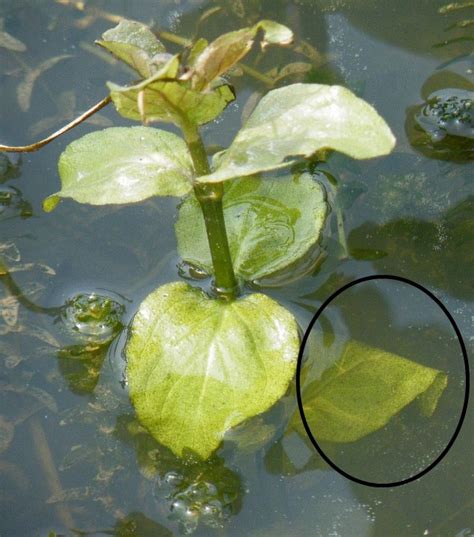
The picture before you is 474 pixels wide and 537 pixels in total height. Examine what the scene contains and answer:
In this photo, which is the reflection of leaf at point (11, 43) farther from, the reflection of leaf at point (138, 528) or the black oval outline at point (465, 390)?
the reflection of leaf at point (138, 528)

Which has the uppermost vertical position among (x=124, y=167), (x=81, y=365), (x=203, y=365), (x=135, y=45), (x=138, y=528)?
(x=135, y=45)

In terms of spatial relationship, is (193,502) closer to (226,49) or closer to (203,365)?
(203,365)

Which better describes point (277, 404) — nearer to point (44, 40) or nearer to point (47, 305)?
point (47, 305)

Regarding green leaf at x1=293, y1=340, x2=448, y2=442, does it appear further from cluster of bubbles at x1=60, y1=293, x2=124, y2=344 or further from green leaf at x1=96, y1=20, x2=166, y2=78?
green leaf at x1=96, y1=20, x2=166, y2=78

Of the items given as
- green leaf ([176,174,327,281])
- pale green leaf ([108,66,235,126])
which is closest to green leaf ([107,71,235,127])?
pale green leaf ([108,66,235,126])

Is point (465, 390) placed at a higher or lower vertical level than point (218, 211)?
lower

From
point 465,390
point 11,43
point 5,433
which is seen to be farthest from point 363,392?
point 11,43
